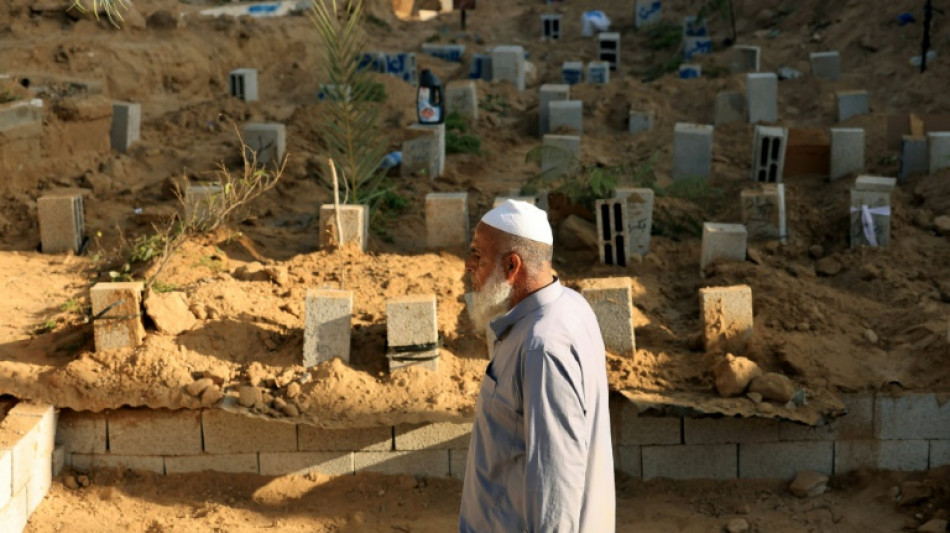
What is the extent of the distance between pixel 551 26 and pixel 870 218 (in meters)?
13.8

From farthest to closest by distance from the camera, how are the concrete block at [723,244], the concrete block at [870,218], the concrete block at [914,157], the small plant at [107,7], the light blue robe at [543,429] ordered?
the concrete block at [914,157]
the concrete block at [870,218]
the concrete block at [723,244]
the small plant at [107,7]
the light blue robe at [543,429]

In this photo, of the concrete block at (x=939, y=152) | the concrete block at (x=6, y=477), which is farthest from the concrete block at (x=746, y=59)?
the concrete block at (x=6, y=477)

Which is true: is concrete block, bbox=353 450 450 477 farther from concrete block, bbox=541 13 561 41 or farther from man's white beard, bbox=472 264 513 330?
concrete block, bbox=541 13 561 41

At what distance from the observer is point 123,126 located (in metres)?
11.9

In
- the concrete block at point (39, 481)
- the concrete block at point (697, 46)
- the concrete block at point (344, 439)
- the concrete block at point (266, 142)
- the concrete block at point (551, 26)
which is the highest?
the concrete block at point (551, 26)

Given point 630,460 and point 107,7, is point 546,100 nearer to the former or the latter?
point 630,460

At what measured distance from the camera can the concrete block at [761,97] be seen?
13227 mm

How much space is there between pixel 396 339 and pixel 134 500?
5.53ft

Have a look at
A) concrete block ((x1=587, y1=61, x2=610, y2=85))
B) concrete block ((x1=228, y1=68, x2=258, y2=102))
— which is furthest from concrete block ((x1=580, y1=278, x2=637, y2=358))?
concrete block ((x1=587, y1=61, x2=610, y2=85))

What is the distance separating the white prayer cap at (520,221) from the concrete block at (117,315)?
348cm

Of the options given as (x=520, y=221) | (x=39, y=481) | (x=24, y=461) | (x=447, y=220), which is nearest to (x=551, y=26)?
(x=447, y=220)

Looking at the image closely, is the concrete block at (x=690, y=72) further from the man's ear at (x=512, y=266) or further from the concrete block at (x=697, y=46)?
the man's ear at (x=512, y=266)

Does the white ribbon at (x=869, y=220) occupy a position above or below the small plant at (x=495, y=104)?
below

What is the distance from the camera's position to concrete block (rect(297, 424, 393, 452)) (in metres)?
6.68
